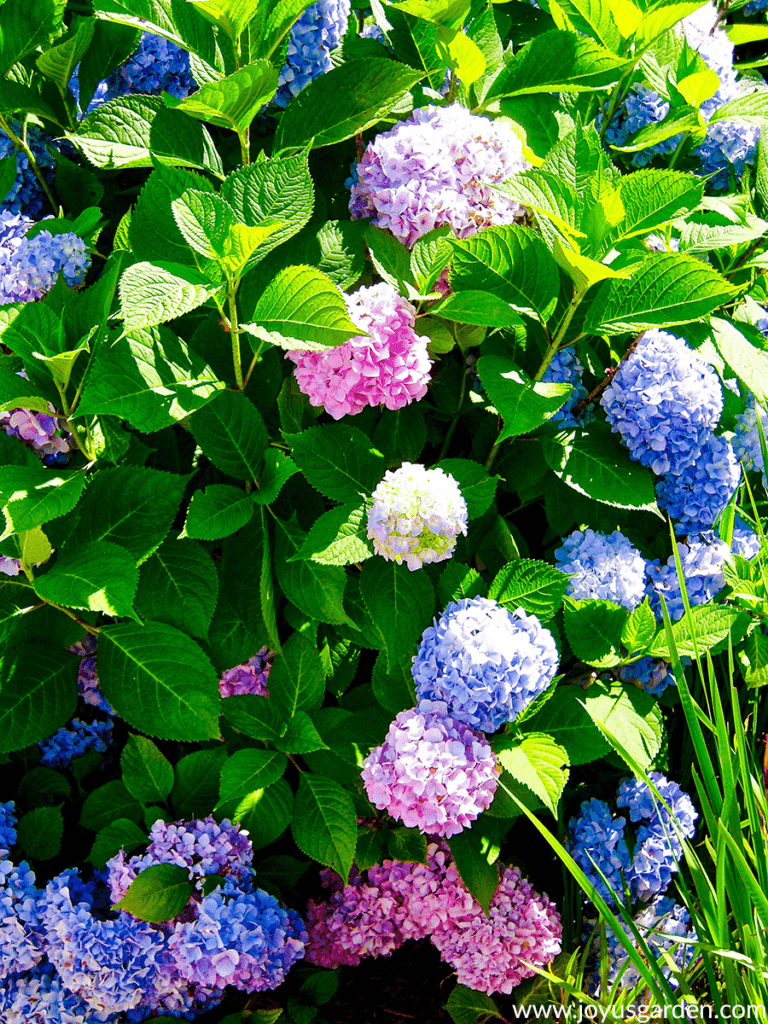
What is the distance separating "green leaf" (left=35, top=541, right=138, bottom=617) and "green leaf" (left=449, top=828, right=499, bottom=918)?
2.56 feet

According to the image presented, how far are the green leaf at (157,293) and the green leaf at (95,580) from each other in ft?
1.32

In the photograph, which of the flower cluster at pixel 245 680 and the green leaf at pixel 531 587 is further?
the flower cluster at pixel 245 680

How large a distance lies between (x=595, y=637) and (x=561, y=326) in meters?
0.60

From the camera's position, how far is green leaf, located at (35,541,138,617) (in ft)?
4.62

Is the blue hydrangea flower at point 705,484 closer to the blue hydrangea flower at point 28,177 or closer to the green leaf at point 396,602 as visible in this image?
the green leaf at point 396,602

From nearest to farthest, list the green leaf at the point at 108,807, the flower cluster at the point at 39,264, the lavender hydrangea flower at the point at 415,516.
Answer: the lavender hydrangea flower at the point at 415,516
the flower cluster at the point at 39,264
the green leaf at the point at 108,807

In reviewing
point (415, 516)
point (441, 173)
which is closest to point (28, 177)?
point (441, 173)

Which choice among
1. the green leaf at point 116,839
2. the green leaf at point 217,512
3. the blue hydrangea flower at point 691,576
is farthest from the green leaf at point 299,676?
the blue hydrangea flower at point 691,576

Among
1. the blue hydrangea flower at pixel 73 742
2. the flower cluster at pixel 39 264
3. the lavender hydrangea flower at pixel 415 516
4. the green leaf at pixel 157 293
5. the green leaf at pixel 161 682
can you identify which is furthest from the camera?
the blue hydrangea flower at pixel 73 742

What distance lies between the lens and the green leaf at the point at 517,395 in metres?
1.57

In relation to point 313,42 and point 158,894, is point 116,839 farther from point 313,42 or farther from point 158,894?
point 313,42

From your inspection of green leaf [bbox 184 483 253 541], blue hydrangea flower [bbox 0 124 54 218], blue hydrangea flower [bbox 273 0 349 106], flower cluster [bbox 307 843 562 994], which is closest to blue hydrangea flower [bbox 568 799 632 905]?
flower cluster [bbox 307 843 562 994]

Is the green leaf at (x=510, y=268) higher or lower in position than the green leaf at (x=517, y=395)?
higher

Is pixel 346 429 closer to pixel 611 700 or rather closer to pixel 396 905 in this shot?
pixel 611 700
